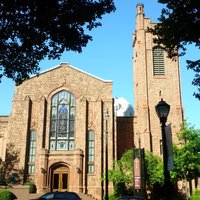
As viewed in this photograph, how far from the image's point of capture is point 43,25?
12.1 m

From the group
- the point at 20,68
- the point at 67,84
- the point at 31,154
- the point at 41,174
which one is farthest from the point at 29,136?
the point at 20,68

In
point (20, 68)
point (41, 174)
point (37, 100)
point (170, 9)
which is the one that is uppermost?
point (37, 100)

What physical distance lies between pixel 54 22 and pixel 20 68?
8.71ft

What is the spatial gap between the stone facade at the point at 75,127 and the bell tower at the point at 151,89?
3769 millimetres

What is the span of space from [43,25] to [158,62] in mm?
34302

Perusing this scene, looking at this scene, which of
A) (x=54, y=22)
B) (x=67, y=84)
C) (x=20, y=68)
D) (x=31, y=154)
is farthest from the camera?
(x=67, y=84)

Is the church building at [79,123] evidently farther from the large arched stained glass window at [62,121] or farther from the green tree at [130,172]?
the green tree at [130,172]

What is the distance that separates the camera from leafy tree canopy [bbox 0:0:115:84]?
11.7 metres

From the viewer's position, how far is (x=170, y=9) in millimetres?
14086

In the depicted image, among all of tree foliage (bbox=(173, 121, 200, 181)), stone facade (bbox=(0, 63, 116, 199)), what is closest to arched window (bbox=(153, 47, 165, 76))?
stone facade (bbox=(0, 63, 116, 199))

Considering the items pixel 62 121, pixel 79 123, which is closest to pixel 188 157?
pixel 79 123

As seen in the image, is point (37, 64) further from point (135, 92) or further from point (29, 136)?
point (135, 92)

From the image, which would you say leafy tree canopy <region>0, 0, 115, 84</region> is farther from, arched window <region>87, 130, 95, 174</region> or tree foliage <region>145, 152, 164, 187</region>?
arched window <region>87, 130, 95, 174</region>

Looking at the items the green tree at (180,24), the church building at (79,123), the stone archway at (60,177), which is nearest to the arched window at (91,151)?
the church building at (79,123)
